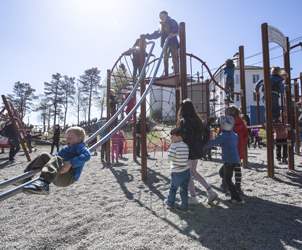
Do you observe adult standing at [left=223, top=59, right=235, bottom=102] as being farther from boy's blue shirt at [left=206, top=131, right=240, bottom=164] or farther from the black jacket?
the black jacket

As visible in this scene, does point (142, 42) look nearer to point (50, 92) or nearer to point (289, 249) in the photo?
point (289, 249)

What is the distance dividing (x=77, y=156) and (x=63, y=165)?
28 centimetres

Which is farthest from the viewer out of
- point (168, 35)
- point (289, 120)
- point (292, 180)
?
point (168, 35)

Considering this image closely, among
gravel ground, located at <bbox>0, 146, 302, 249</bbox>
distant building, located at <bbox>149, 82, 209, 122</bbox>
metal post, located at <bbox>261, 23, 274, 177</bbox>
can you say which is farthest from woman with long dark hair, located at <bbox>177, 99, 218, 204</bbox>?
distant building, located at <bbox>149, 82, 209, 122</bbox>

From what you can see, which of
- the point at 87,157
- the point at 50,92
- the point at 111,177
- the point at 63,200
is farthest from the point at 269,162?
the point at 50,92

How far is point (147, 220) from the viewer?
4.62 meters

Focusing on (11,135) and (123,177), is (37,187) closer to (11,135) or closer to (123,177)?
(123,177)

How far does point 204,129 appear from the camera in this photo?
548 cm

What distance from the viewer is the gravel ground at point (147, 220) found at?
12.4ft

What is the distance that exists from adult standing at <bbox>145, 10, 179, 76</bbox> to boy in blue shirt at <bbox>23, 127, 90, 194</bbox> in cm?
453

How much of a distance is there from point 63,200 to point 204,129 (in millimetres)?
2842

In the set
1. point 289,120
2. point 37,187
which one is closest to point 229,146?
point 37,187

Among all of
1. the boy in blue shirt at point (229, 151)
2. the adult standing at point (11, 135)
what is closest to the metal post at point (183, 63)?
the boy in blue shirt at point (229, 151)

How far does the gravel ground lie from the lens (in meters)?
3.77
